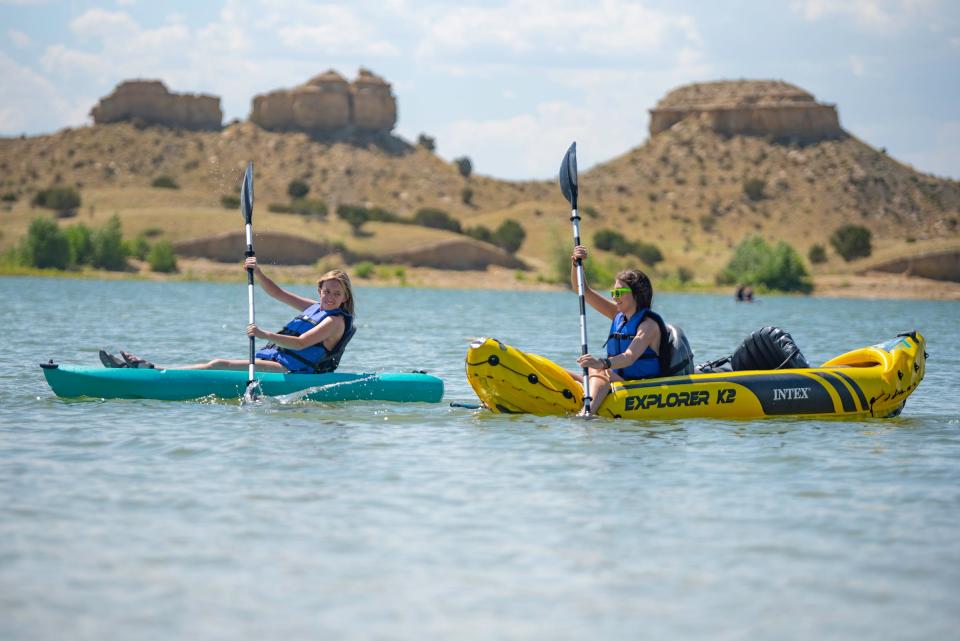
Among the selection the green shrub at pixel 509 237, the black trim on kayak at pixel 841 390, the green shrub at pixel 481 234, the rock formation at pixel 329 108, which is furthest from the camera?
the rock formation at pixel 329 108

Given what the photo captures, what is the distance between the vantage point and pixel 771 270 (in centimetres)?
6944

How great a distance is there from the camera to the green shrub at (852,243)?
7694 cm

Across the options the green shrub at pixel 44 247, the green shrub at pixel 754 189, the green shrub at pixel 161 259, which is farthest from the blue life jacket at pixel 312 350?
the green shrub at pixel 754 189

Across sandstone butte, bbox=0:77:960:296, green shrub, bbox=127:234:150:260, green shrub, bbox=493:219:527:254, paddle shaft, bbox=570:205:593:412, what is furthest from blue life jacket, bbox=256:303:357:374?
green shrub, bbox=493:219:527:254

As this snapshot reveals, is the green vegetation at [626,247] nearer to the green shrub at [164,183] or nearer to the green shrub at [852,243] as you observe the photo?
the green shrub at [852,243]

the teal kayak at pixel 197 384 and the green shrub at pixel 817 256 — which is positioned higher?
the green shrub at pixel 817 256

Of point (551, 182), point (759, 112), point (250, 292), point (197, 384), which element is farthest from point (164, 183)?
point (197, 384)

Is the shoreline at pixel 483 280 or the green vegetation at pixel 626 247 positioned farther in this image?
the green vegetation at pixel 626 247

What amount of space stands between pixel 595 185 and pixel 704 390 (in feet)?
291

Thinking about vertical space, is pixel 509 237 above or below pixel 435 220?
below

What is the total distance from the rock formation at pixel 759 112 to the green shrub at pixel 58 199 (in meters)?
51.3

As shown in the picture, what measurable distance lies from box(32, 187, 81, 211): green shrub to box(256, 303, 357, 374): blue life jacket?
68.1 metres

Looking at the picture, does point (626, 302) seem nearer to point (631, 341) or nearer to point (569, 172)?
point (631, 341)

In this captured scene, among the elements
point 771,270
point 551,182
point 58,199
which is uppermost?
point 551,182
